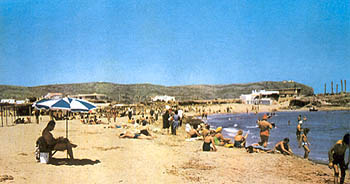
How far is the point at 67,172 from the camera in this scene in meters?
6.12

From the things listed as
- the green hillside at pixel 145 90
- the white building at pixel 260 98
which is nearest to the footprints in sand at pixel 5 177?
the white building at pixel 260 98

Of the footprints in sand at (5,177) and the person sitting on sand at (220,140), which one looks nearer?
the footprints in sand at (5,177)

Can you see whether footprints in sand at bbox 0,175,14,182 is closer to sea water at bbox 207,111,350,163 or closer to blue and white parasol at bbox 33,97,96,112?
blue and white parasol at bbox 33,97,96,112

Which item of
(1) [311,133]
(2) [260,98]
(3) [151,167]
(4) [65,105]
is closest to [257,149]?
(3) [151,167]

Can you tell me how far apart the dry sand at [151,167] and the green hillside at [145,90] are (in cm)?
8763

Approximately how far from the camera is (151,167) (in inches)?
284

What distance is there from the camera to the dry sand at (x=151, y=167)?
600cm

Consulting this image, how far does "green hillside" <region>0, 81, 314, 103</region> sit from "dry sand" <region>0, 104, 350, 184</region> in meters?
87.6

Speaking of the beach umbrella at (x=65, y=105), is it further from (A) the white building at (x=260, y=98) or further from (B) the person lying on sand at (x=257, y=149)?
(A) the white building at (x=260, y=98)

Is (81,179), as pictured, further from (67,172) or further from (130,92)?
(130,92)

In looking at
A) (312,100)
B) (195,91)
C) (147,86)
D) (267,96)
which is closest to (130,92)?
(147,86)

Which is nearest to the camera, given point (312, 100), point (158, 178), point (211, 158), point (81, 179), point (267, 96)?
point (81, 179)

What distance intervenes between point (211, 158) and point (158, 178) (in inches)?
119

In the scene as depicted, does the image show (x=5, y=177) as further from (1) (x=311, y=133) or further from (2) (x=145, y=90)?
(2) (x=145, y=90)
